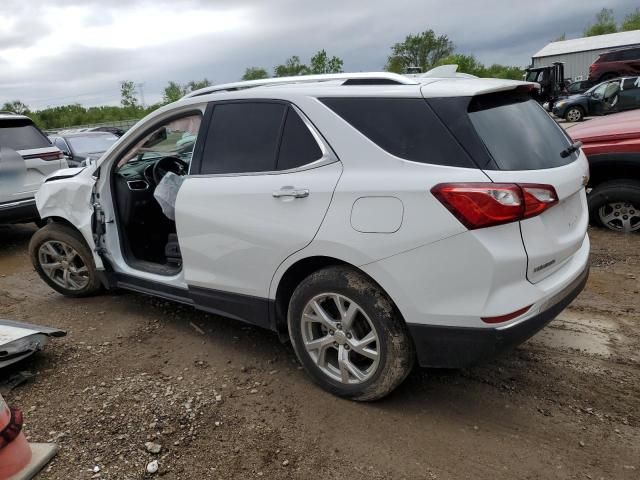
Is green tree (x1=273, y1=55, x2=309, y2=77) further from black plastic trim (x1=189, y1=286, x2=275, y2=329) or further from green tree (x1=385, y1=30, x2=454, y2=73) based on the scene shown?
black plastic trim (x1=189, y1=286, x2=275, y2=329)

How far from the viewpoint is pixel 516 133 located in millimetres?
2660

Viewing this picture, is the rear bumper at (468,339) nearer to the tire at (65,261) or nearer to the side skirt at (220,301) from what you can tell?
the side skirt at (220,301)

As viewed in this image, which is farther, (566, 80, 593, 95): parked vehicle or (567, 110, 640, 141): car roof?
(566, 80, 593, 95): parked vehicle

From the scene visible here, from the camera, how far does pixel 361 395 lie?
288cm

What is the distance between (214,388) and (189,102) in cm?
190

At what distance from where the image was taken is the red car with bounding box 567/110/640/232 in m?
5.25

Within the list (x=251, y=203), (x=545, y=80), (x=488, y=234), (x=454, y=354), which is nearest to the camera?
(x=488, y=234)

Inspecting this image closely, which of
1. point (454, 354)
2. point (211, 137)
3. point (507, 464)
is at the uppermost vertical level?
point (211, 137)

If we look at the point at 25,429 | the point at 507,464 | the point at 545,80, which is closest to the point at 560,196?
the point at 507,464

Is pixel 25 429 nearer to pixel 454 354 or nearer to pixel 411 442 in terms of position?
pixel 411 442

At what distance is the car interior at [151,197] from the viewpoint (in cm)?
413

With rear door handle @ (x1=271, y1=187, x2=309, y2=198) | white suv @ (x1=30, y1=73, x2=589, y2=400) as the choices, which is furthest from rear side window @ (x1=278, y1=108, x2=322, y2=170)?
rear door handle @ (x1=271, y1=187, x2=309, y2=198)

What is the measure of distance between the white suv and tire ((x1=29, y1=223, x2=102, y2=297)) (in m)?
1.28

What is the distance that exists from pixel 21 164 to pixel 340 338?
18.9 ft
